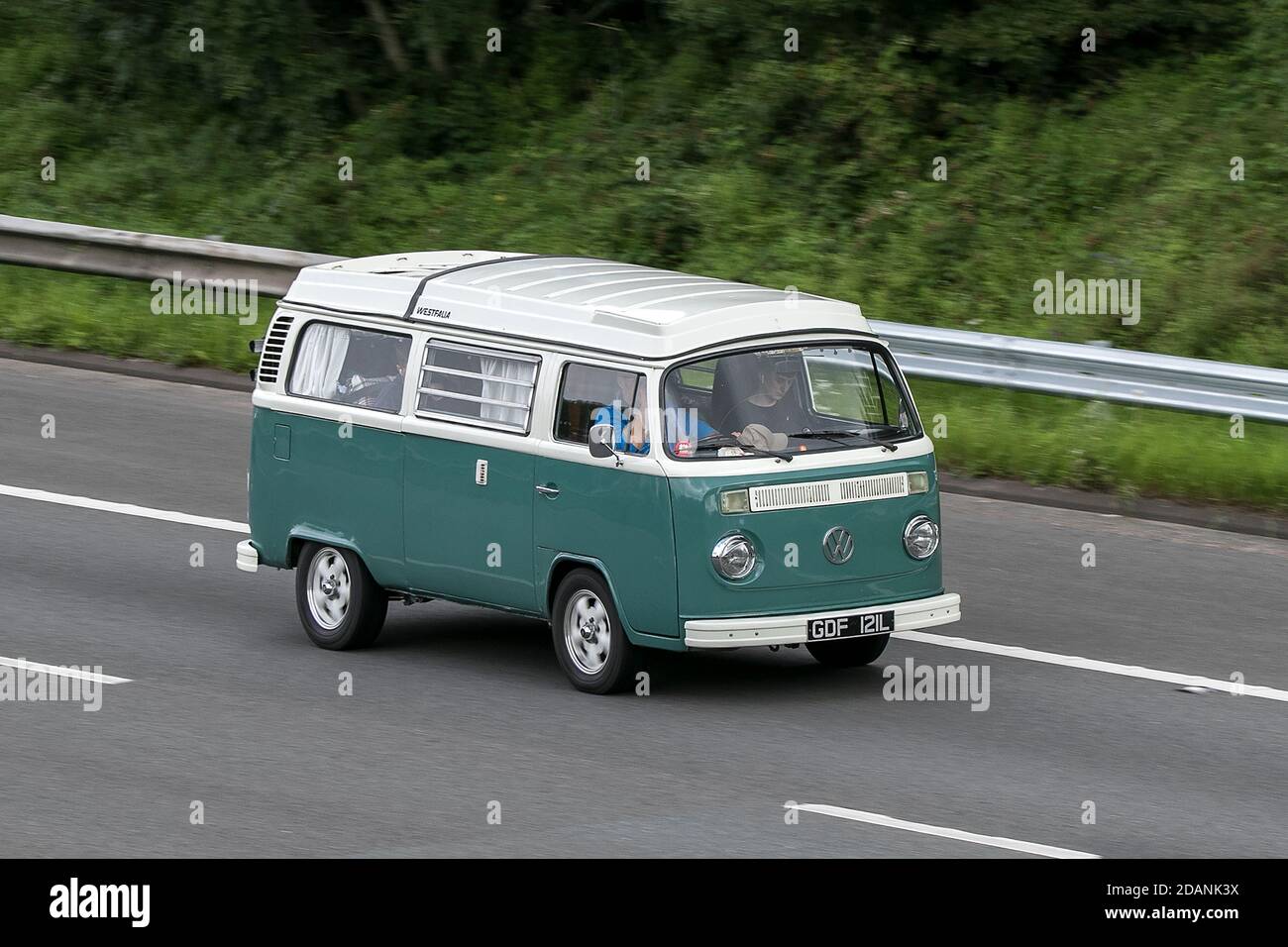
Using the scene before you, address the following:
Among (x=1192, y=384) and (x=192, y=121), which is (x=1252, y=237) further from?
(x=192, y=121)

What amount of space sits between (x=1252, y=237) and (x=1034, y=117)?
130 inches

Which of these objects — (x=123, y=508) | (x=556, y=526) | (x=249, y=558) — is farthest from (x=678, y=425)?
(x=123, y=508)

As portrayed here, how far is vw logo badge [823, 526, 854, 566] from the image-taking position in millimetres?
10430

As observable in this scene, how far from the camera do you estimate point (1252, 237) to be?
59.4ft

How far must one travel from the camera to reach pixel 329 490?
1156 cm

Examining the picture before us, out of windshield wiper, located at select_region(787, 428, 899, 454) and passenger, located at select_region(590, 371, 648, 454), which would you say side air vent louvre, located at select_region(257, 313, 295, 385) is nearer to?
passenger, located at select_region(590, 371, 648, 454)

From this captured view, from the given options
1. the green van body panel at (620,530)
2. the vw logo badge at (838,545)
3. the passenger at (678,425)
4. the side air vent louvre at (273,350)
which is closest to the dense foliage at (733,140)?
the vw logo badge at (838,545)

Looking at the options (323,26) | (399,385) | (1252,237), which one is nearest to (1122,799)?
(399,385)

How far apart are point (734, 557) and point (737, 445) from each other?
0.59 meters

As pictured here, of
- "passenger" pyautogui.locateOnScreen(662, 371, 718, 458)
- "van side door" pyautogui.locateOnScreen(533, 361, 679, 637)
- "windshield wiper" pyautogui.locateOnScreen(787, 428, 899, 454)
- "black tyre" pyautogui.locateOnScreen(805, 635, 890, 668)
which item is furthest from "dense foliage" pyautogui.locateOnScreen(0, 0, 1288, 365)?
"van side door" pyautogui.locateOnScreen(533, 361, 679, 637)

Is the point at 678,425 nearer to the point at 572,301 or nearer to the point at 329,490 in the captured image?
the point at 572,301

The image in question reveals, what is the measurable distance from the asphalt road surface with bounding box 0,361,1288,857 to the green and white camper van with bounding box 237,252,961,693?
0.44 metres

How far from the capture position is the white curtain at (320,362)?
460 inches

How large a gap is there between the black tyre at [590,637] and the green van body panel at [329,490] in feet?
3.49
